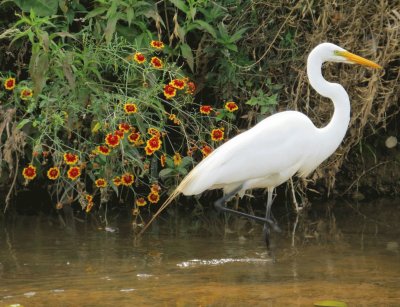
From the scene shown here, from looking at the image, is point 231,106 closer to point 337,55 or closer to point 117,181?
point 337,55

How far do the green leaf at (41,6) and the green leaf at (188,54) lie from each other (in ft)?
2.77

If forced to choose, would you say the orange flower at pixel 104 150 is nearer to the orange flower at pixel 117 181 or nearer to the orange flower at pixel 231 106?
the orange flower at pixel 117 181

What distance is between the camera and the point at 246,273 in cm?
502

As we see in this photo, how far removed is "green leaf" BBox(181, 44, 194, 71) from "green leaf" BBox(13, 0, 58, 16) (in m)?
0.84

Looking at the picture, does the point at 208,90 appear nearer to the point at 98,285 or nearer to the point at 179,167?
the point at 179,167

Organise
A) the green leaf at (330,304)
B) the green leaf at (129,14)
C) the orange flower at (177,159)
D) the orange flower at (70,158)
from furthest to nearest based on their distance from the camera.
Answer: the orange flower at (177,159)
the green leaf at (129,14)
the orange flower at (70,158)
the green leaf at (330,304)

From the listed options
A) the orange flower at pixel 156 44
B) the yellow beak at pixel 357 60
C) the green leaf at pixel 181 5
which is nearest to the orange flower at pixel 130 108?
the orange flower at pixel 156 44

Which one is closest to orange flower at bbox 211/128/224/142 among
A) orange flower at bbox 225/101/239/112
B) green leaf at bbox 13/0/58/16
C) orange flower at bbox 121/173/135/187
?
orange flower at bbox 225/101/239/112

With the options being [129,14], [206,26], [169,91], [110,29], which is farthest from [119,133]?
[206,26]

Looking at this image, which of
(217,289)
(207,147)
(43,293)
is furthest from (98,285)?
(207,147)

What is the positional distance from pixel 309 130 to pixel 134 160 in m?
1.05

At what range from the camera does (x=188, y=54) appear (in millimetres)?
6102

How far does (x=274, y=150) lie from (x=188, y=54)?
0.98 meters

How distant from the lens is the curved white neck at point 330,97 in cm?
560
